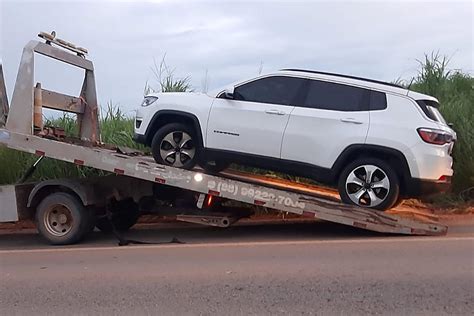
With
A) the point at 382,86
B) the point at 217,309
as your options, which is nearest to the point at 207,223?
the point at 382,86

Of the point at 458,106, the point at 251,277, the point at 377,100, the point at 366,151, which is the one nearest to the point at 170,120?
the point at 366,151

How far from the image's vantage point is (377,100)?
8789 millimetres

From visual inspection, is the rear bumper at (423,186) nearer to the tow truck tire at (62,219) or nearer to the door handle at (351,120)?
the door handle at (351,120)

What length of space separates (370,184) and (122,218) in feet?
13.3

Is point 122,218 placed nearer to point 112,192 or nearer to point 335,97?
point 112,192

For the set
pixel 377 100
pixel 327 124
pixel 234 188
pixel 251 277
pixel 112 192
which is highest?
pixel 377 100

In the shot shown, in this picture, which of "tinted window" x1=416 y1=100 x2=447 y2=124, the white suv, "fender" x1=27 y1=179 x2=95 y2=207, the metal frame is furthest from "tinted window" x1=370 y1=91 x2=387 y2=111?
the metal frame

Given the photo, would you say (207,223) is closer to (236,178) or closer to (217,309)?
(236,178)

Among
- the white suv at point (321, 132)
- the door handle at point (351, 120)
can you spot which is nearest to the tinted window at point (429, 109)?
the white suv at point (321, 132)

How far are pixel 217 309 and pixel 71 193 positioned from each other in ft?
A: 14.6

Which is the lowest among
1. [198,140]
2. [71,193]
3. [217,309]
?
[217,309]

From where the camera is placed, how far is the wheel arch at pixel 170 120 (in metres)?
9.26

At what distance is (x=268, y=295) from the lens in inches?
238

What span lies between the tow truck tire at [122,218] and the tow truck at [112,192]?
22 millimetres
